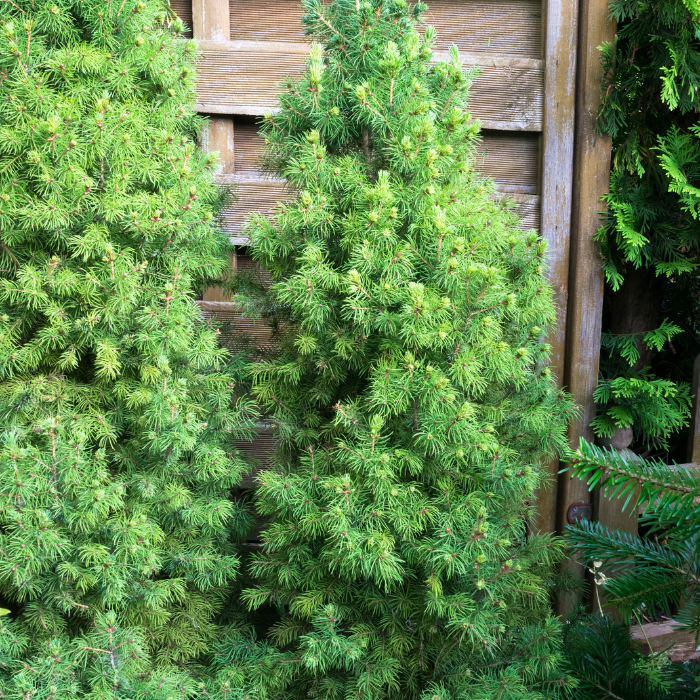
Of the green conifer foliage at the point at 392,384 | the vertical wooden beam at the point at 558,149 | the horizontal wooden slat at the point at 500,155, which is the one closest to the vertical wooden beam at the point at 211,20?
the horizontal wooden slat at the point at 500,155

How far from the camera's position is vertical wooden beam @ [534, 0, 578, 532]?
95.2 inches

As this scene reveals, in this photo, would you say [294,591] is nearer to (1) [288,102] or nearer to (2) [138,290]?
(2) [138,290]

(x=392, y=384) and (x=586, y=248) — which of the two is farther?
(x=586, y=248)

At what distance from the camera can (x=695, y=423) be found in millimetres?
2525

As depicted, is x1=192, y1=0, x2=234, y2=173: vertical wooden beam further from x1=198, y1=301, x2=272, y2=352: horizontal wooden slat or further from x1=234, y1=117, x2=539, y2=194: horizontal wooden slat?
x1=198, y1=301, x2=272, y2=352: horizontal wooden slat

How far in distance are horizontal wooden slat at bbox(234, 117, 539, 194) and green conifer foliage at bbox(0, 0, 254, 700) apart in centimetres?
46

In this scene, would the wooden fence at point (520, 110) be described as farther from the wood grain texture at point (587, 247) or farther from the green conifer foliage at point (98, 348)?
the green conifer foliage at point (98, 348)

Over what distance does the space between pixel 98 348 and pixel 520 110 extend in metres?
1.82

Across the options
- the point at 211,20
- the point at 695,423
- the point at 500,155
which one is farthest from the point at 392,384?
the point at 211,20

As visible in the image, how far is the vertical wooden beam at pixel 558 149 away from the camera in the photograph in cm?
242

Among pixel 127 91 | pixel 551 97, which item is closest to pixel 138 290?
pixel 127 91

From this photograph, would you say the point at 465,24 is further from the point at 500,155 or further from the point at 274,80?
the point at 274,80

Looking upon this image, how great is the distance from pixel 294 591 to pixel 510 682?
2.32 feet

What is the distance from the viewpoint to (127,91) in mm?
1863
